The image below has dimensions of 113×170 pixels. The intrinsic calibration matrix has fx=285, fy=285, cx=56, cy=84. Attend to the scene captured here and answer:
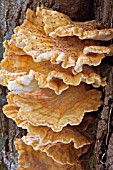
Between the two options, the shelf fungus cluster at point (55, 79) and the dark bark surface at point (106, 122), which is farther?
the dark bark surface at point (106, 122)

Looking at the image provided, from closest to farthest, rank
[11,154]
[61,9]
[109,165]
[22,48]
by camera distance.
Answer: [22,48] → [109,165] → [61,9] → [11,154]

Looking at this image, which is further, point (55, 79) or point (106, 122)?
point (106, 122)

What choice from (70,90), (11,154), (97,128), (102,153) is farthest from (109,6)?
(11,154)

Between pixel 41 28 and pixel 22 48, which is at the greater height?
pixel 41 28

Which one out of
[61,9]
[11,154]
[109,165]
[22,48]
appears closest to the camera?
[22,48]

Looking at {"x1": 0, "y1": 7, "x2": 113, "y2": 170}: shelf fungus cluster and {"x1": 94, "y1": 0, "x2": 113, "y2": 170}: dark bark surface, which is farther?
{"x1": 94, "y1": 0, "x2": 113, "y2": 170}: dark bark surface

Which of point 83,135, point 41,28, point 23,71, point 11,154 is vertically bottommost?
point 11,154

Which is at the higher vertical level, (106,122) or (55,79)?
(55,79)

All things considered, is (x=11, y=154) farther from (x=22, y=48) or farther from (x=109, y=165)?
(x=22, y=48)
